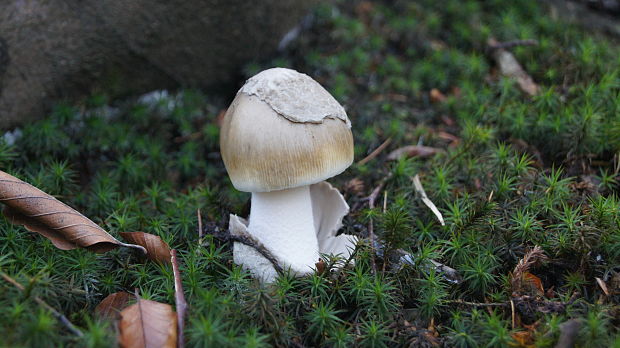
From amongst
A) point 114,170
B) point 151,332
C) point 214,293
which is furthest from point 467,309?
point 114,170

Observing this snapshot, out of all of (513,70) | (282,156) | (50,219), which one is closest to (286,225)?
(282,156)

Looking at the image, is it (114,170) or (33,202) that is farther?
(114,170)

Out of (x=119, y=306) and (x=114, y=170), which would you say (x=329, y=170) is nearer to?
(x=119, y=306)

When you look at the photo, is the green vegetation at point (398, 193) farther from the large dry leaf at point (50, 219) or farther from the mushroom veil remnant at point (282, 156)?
the mushroom veil remnant at point (282, 156)

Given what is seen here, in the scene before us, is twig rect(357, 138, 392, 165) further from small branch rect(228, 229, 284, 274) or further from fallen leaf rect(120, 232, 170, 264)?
fallen leaf rect(120, 232, 170, 264)

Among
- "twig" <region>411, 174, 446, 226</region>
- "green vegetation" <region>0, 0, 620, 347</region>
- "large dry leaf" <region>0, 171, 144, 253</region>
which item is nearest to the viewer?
"green vegetation" <region>0, 0, 620, 347</region>

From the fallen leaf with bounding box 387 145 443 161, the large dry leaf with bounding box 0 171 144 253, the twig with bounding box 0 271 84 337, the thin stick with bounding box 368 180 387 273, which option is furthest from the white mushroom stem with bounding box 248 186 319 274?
the fallen leaf with bounding box 387 145 443 161
